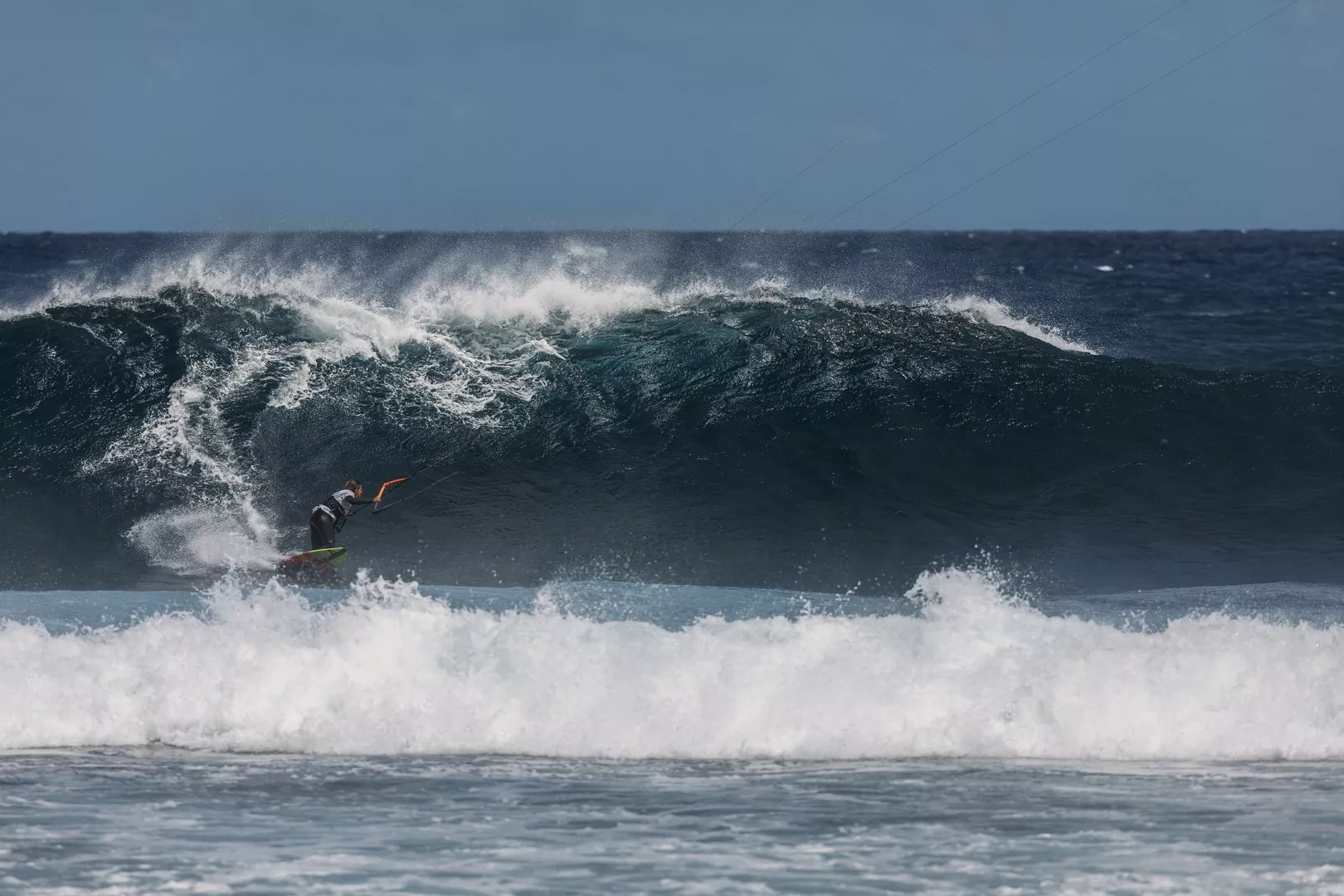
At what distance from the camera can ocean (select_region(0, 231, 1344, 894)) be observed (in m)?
6.58

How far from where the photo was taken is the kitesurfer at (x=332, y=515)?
1353 centimetres

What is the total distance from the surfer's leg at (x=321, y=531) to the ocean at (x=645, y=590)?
2.14 ft

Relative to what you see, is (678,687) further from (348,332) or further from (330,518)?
(348,332)

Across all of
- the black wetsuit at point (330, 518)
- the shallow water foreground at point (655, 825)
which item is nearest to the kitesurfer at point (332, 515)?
the black wetsuit at point (330, 518)

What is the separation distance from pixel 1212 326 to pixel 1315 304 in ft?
→ 23.2

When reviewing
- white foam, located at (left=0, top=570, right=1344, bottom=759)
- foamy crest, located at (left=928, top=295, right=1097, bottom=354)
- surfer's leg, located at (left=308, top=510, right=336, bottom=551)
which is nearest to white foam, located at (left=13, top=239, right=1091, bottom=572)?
foamy crest, located at (left=928, top=295, right=1097, bottom=354)

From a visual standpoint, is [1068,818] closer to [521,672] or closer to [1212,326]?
[521,672]

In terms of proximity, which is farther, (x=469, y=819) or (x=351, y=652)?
(x=351, y=652)

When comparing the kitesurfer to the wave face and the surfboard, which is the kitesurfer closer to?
the surfboard

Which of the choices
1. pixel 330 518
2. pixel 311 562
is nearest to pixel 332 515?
pixel 330 518

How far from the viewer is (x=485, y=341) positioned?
62.5ft

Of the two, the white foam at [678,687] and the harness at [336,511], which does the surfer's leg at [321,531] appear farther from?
the white foam at [678,687]

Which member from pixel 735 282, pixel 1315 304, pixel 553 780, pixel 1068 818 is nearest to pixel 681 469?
pixel 735 282

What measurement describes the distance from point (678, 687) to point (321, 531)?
6085 millimetres
